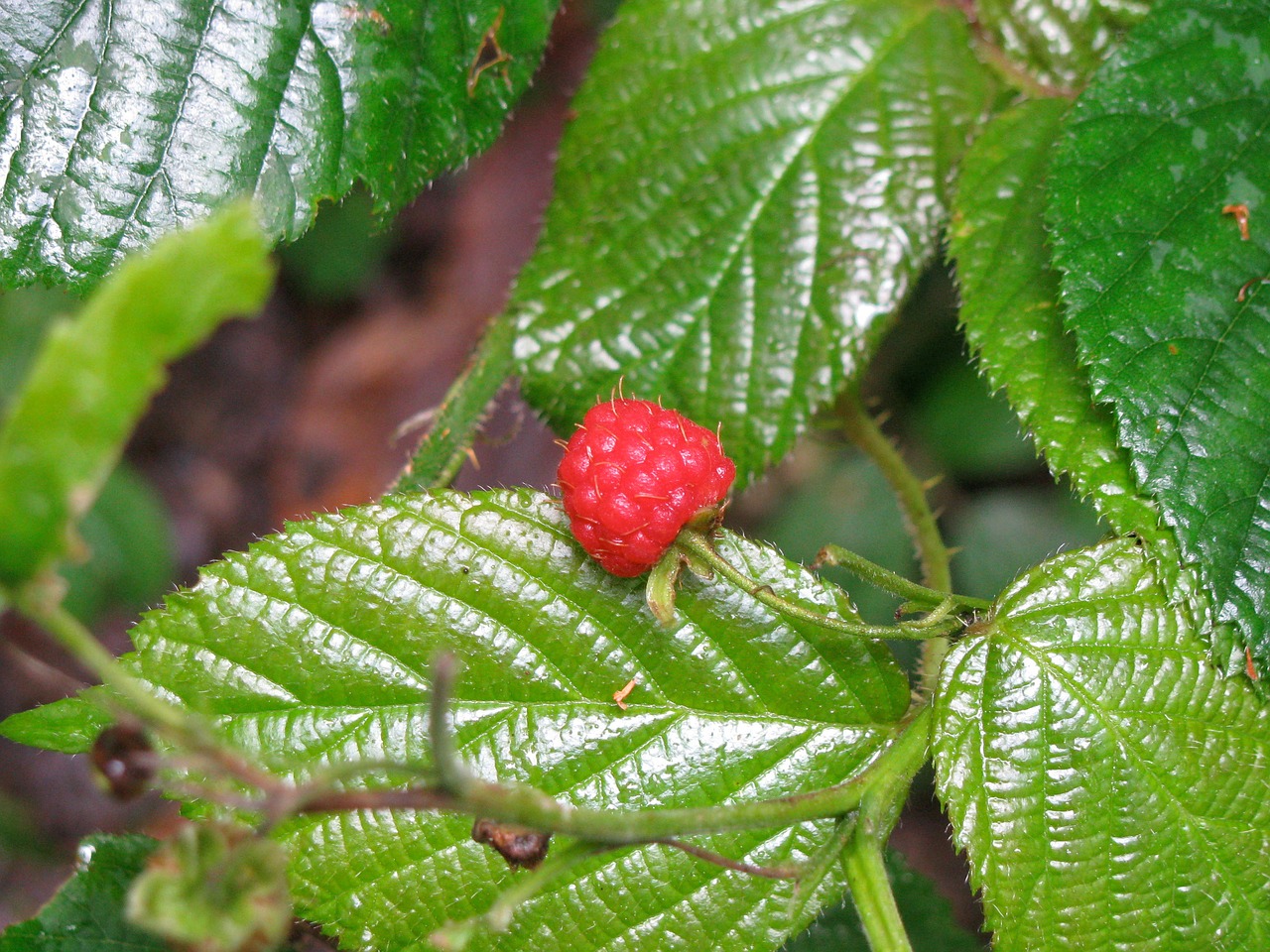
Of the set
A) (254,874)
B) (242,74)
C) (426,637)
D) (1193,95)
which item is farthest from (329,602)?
(1193,95)

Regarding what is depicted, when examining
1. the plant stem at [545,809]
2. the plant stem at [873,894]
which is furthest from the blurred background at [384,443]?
the plant stem at [545,809]

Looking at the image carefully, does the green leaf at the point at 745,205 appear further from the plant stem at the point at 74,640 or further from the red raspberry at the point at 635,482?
the plant stem at the point at 74,640

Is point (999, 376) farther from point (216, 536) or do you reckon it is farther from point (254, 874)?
point (216, 536)

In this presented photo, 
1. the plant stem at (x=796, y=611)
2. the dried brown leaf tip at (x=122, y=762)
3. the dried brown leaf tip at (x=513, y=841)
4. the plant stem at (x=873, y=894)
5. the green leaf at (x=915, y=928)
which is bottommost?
the green leaf at (x=915, y=928)

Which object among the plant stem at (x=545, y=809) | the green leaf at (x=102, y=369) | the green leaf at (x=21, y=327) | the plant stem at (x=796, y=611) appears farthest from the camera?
the green leaf at (x=21, y=327)

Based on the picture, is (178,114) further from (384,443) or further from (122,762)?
(384,443)
